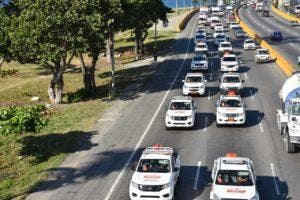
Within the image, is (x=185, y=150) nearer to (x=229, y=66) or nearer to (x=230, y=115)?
(x=230, y=115)

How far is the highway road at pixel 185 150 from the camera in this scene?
23141mm

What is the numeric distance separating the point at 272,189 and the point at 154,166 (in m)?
5.14

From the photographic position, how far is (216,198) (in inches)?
775

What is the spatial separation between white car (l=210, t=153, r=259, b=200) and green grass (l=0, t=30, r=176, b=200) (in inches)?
335

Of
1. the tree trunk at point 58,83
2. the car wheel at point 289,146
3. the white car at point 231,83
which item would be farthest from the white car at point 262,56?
the car wheel at point 289,146

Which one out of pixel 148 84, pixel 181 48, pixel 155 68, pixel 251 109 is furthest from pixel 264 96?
pixel 181 48

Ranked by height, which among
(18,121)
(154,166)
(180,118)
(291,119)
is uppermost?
(18,121)

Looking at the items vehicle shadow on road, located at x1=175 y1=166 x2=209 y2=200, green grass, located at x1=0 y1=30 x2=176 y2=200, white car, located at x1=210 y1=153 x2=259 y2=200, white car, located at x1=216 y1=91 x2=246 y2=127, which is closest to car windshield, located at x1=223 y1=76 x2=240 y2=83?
white car, located at x1=216 y1=91 x2=246 y2=127

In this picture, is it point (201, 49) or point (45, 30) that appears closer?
point (45, 30)

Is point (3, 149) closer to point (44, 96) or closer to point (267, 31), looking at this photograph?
point (44, 96)

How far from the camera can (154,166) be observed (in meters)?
21.7

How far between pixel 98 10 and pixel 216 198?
26438 mm

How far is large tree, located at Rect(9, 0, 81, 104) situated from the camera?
40.5m

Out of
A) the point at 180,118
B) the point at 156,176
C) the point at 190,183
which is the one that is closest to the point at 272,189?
the point at 190,183
